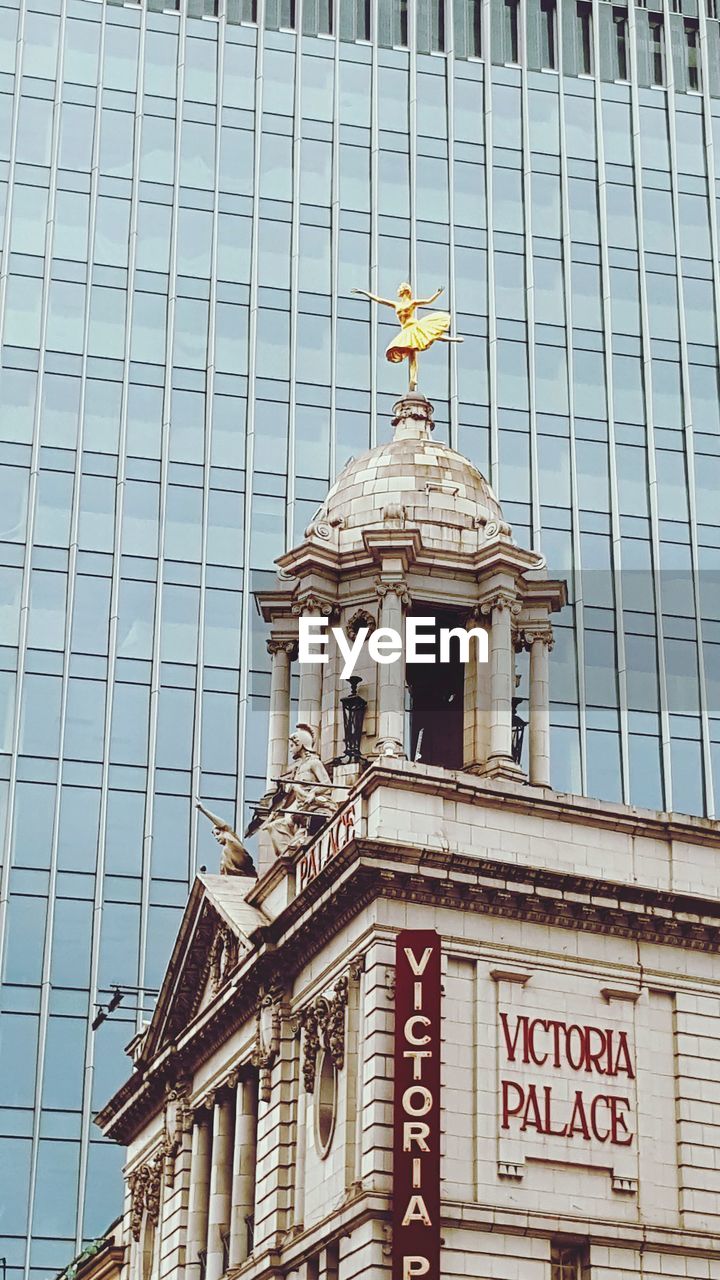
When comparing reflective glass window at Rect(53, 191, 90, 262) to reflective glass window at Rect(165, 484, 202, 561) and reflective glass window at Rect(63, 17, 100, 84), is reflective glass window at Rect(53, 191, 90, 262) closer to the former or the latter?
reflective glass window at Rect(63, 17, 100, 84)

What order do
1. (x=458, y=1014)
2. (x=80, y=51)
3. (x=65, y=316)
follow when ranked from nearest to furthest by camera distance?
(x=458, y=1014), (x=65, y=316), (x=80, y=51)

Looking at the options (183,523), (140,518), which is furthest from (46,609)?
(183,523)

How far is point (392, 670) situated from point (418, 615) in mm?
2186

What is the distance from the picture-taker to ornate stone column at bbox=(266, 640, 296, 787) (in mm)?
55062

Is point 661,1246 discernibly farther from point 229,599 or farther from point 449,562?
point 229,599

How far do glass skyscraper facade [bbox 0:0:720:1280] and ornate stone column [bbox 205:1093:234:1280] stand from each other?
99.9 feet

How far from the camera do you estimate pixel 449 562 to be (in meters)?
52.2

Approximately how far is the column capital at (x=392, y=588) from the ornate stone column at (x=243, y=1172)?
11284 mm

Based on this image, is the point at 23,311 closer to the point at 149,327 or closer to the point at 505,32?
the point at 149,327

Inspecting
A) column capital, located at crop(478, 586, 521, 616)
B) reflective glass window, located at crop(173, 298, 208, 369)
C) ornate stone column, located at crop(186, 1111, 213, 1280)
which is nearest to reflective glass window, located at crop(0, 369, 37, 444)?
reflective glass window, located at crop(173, 298, 208, 369)

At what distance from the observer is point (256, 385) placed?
92688 mm

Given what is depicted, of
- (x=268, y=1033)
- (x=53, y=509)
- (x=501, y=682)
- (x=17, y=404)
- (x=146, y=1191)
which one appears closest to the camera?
(x=268, y=1033)

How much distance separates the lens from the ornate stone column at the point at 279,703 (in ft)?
181

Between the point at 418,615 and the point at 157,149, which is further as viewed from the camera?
the point at 157,149
